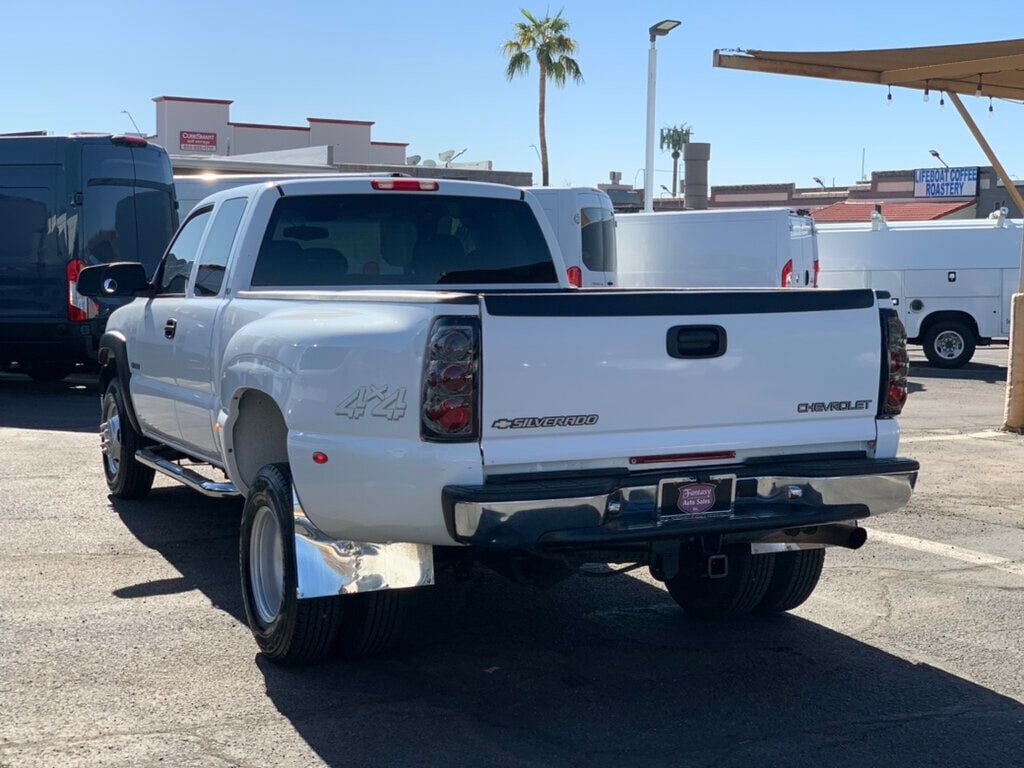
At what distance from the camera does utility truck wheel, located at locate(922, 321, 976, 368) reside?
21828 millimetres

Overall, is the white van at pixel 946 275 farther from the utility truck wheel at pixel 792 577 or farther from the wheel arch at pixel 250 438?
the wheel arch at pixel 250 438

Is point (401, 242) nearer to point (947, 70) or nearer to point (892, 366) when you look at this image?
point (892, 366)

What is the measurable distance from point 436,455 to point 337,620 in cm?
104

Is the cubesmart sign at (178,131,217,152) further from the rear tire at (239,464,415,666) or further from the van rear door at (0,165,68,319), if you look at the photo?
the rear tire at (239,464,415,666)

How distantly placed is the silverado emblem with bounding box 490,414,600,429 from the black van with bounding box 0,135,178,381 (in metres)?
11.4

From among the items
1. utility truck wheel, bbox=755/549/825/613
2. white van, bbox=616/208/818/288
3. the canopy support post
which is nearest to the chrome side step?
utility truck wheel, bbox=755/549/825/613

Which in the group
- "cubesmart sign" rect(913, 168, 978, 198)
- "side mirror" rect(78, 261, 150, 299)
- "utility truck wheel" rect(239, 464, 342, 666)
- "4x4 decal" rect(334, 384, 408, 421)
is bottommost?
"utility truck wheel" rect(239, 464, 342, 666)

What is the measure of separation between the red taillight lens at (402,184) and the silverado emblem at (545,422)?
242cm

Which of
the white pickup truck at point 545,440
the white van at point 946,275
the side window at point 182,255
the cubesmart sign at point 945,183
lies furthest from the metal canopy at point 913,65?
the cubesmart sign at point 945,183

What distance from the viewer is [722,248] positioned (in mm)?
20875

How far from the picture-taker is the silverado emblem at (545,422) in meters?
4.66

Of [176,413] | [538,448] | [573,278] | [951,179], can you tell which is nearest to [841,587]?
[538,448]

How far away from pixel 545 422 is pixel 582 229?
14.2m

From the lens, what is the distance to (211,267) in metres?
6.92
